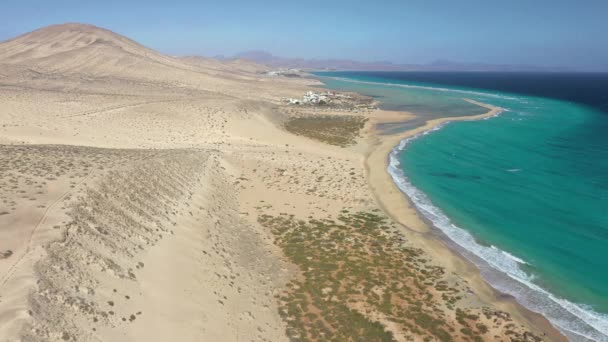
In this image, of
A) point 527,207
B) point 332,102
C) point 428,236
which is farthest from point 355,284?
point 332,102

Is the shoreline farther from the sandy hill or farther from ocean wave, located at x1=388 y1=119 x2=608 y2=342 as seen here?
the sandy hill

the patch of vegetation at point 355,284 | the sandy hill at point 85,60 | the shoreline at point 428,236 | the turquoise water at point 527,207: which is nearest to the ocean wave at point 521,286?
the turquoise water at point 527,207

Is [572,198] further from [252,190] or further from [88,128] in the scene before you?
[88,128]

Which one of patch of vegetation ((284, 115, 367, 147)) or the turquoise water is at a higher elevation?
patch of vegetation ((284, 115, 367, 147))

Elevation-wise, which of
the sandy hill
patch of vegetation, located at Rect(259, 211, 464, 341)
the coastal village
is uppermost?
the sandy hill

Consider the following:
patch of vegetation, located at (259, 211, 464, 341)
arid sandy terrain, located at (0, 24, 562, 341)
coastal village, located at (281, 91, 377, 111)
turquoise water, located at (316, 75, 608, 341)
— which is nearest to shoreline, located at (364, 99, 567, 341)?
arid sandy terrain, located at (0, 24, 562, 341)

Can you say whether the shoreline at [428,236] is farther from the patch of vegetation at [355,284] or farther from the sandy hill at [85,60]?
the sandy hill at [85,60]

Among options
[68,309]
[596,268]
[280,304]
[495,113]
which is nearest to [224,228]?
[280,304]
